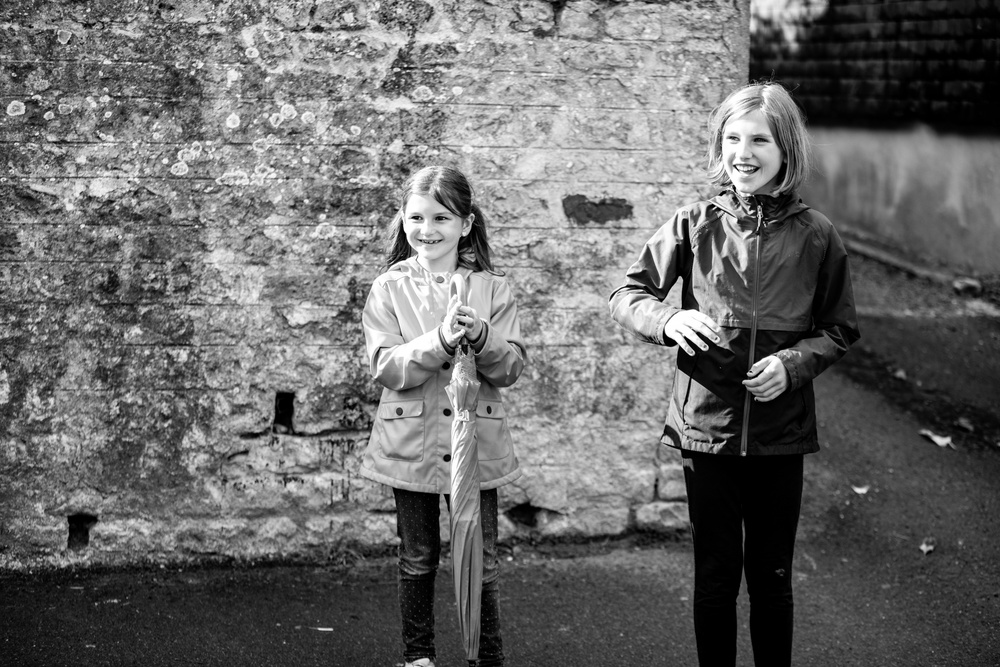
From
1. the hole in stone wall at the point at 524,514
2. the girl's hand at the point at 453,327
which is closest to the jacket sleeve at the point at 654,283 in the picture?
the girl's hand at the point at 453,327

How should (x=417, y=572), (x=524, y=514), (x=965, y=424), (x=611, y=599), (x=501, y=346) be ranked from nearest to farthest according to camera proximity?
(x=501, y=346) < (x=417, y=572) < (x=611, y=599) < (x=524, y=514) < (x=965, y=424)

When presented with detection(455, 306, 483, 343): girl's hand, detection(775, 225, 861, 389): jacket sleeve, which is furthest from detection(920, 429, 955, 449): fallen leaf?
detection(455, 306, 483, 343): girl's hand

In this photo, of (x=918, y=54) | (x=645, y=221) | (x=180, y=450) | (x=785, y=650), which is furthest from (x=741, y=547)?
(x=918, y=54)

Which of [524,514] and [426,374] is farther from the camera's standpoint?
[524,514]

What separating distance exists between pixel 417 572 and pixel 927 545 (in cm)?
264

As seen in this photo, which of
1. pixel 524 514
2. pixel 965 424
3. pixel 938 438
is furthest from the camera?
pixel 965 424

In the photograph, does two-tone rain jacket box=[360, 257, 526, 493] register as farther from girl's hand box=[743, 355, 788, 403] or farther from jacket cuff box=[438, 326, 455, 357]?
girl's hand box=[743, 355, 788, 403]

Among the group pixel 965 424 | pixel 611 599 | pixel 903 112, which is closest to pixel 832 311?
pixel 611 599

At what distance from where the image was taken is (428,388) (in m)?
3.00

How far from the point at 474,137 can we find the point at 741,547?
203 cm

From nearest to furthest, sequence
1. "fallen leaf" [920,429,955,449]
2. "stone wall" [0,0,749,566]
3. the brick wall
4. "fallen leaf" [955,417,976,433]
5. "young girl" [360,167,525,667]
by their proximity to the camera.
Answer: "young girl" [360,167,525,667] < "stone wall" [0,0,749,566] < "fallen leaf" [920,429,955,449] < "fallen leaf" [955,417,976,433] < the brick wall

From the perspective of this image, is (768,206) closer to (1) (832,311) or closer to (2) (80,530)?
(1) (832,311)

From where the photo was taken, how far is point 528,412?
4195 millimetres

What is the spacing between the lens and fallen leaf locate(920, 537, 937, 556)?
4391 millimetres
